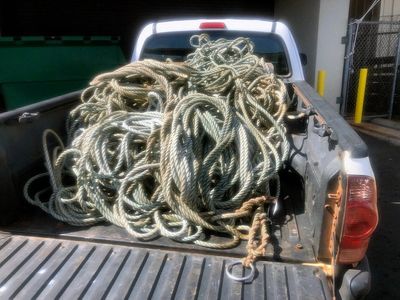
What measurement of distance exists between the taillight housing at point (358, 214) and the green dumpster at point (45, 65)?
21.7ft

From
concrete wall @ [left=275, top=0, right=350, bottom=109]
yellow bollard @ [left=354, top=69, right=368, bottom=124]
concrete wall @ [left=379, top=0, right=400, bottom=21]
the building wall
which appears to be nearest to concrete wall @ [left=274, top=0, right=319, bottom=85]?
concrete wall @ [left=275, top=0, right=350, bottom=109]

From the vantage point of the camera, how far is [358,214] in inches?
59.7

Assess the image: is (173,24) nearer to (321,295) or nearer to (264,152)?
(264,152)

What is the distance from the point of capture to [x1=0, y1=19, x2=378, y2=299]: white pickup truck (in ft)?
4.96

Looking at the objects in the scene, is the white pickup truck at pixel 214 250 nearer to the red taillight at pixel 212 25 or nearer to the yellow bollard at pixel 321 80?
the red taillight at pixel 212 25

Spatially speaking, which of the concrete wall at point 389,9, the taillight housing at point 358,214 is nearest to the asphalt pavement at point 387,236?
the taillight housing at point 358,214

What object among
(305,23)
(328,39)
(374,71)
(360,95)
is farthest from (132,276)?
(305,23)

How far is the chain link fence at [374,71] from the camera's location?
7816mm

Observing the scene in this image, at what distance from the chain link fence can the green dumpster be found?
4.78m

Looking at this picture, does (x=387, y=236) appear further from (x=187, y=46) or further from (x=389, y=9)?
(x=389, y=9)

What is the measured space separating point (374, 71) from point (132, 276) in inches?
304

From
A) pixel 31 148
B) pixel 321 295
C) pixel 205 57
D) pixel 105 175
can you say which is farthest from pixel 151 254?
pixel 205 57

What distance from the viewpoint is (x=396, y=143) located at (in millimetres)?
6199

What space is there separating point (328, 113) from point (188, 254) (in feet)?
3.29
